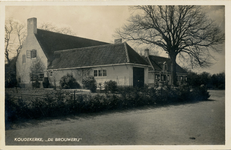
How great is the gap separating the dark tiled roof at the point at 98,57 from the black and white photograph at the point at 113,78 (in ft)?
0.23

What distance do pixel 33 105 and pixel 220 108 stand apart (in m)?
7.87

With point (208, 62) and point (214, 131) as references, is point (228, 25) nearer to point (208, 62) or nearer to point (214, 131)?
point (208, 62)

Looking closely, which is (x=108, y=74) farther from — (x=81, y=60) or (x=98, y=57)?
(x=81, y=60)

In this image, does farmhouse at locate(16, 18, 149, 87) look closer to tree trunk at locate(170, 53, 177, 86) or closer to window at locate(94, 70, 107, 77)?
window at locate(94, 70, 107, 77)

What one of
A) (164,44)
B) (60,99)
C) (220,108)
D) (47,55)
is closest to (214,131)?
(220,108)

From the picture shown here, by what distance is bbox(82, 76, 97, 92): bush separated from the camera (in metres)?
12.2

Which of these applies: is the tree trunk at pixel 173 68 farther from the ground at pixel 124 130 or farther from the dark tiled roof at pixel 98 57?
the ground at pixel 124 130

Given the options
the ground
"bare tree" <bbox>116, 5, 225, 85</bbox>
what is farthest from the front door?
the ground

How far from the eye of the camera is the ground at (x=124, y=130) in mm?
6246

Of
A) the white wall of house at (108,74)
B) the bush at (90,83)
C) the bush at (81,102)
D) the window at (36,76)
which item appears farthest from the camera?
the bush at (90,83)

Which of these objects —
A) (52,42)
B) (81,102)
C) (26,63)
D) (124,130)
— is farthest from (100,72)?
(124,130)

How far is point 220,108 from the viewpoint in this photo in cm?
859

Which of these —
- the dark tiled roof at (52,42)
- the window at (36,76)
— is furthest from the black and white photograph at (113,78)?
the dark tiled roof at (52,42)

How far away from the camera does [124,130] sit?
21.6 feet
